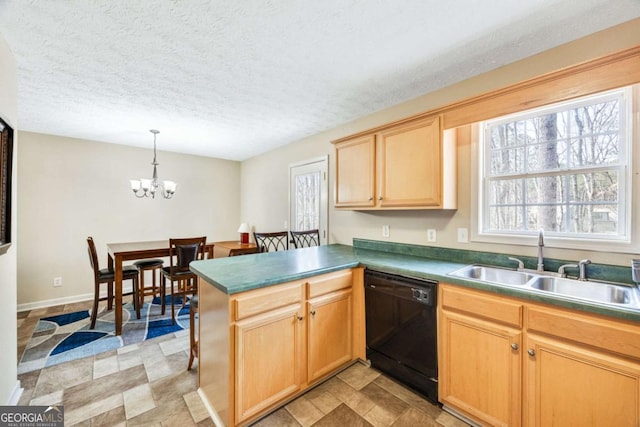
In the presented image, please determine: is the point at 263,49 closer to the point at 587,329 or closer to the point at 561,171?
the point at 561,171

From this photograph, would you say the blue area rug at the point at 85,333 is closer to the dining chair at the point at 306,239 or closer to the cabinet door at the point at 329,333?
the dining chair at the point at 306,239

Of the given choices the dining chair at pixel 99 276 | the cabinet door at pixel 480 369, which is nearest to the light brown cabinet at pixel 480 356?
the cabinet door at pixel 480 369

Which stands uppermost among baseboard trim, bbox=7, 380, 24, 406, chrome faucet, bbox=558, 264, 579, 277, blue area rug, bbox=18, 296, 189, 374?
chrome faucet, bbox=558, 264, 579, 277

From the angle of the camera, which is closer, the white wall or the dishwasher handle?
the white wall

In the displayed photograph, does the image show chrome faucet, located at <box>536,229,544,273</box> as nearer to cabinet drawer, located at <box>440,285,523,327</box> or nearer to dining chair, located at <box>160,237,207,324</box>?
cabinet drawer, located at <box>440,285,523,327</box>

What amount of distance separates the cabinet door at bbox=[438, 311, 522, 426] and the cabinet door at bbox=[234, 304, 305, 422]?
3.11 ft

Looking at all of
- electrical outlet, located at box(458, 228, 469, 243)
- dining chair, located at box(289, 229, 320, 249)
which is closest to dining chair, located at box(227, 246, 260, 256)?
dining chair, located at box(289, 229, 320, 249)

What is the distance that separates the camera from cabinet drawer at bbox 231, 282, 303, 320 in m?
1.47

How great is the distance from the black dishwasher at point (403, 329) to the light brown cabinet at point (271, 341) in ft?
0.73

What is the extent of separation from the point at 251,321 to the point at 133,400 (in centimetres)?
112

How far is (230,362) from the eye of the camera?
4.78 feet

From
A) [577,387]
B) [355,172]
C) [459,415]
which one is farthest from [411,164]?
[459,415]

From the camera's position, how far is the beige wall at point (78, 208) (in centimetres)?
344

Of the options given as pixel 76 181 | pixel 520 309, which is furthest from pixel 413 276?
pixel 76 181
